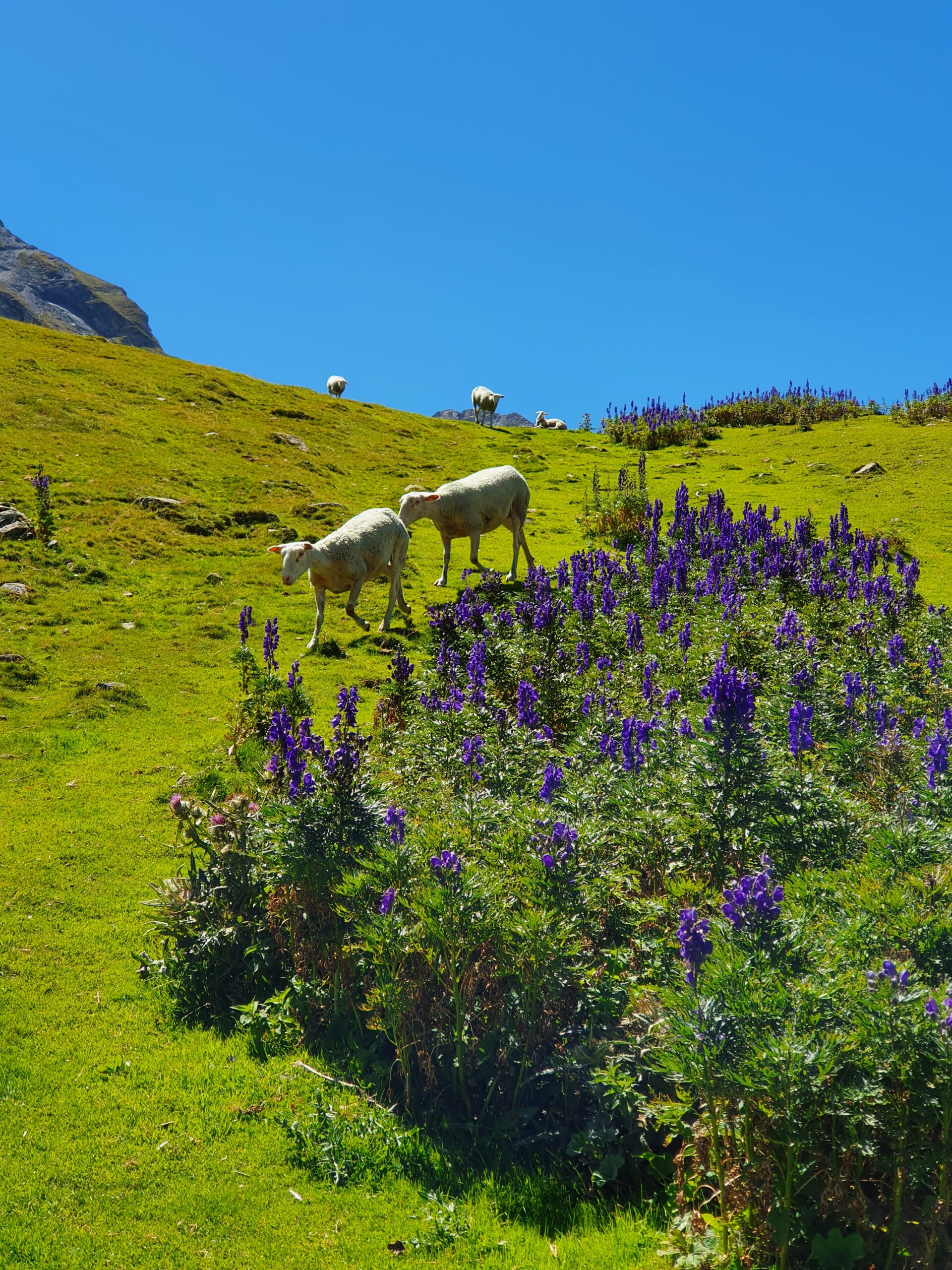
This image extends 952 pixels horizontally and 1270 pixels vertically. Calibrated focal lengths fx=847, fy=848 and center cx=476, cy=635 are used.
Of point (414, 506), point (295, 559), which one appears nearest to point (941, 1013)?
point (295, 559)

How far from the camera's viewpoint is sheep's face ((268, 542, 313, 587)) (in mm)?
16547

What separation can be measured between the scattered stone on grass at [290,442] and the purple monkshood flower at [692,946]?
3236 cm

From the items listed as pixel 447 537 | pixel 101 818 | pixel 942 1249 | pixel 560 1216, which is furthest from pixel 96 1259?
pixel 447 537

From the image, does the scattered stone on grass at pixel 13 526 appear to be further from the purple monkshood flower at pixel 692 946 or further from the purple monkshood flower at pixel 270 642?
the purple monkshood flower at pixel 692 946

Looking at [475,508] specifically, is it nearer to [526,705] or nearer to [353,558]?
[353,558]

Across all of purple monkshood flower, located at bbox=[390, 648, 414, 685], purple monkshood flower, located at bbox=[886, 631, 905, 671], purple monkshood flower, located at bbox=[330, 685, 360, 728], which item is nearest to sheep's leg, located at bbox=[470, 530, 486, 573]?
purple monkshood flower, located at bbox=[390, 648, 414, 685]

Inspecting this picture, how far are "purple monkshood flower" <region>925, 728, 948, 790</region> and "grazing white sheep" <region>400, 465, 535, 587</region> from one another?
14.0 meters

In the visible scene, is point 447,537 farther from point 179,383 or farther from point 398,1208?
point 179,383

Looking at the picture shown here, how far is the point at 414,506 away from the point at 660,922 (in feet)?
50.5

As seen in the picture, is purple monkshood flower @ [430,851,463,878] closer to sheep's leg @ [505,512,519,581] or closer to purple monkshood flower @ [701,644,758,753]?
purple monkshood flower @ [701,644,758,753]

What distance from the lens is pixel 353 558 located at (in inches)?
681

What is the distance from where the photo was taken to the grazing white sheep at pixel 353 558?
16734mm

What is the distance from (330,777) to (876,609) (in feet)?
35.2

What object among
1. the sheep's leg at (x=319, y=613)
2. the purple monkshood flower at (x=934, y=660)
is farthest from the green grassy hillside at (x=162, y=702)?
the purple monkshood flower at (x=934, y=660)
